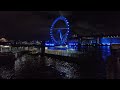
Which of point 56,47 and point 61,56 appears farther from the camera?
point 61,56

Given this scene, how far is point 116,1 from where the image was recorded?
279 cm

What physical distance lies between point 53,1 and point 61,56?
43.6 feet

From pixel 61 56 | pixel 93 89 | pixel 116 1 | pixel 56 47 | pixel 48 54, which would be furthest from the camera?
pixel 48 54

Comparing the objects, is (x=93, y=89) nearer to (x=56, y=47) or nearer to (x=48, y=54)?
(x=56, y=47)

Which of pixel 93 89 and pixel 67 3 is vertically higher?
pixel 67 3

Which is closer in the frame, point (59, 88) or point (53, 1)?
point (59, 88)

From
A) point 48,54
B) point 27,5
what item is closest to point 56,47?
point 48,54

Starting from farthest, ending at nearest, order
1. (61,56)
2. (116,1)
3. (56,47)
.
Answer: (61,56) → (56,47) → (116,1)

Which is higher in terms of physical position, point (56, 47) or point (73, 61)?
point (56, 47)

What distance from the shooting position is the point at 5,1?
9.28 feet

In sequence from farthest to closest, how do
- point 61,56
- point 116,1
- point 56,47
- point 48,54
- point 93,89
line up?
point 48,54 → point 61,56 → point 56,47 → point 116,1 → point 93,89

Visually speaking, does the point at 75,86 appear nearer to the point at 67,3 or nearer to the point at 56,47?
the point at 67,3

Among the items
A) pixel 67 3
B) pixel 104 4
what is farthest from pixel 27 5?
pixel 104 4

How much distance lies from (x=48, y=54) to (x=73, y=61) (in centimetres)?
445
